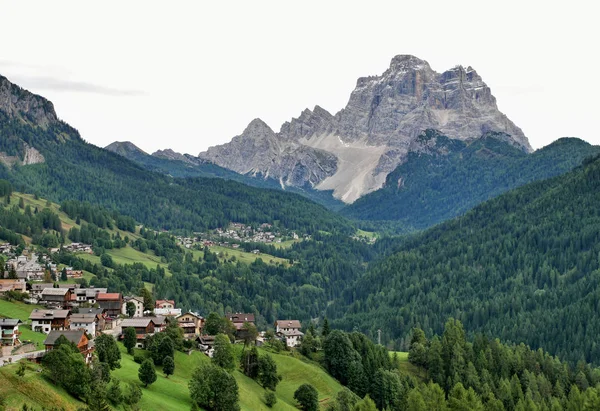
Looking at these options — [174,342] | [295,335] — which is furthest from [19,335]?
Result: [295,335]

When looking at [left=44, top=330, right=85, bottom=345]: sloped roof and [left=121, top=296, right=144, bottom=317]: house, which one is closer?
[left=44, top=330, right=85, bottom=345]: sloped roof

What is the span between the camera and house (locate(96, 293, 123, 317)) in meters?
148

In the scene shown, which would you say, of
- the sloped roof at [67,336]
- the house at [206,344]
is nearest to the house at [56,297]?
the house at [206,344]

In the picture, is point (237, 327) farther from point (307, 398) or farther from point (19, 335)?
point (19, 335)

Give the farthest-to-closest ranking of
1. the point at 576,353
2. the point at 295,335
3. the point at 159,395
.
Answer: the point at 576,353 < the point at 295,335 < the point at 159,395

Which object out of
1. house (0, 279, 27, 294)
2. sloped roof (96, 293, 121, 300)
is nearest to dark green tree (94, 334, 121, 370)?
sloped roof (96, 293, 121, 300)

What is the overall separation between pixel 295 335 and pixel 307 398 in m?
49.4

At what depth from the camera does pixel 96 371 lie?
3632 inches

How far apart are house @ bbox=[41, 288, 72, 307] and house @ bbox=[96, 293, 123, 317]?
658cm

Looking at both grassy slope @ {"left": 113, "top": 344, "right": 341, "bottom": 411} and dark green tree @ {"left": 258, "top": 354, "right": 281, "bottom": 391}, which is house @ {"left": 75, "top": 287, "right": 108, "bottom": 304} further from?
dark green tree @ {"left": 258, "top": 354, "right": 281, "bottom": 391}

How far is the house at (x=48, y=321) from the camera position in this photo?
401 feet

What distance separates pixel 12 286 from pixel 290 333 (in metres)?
63.7

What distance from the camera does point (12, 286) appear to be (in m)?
147

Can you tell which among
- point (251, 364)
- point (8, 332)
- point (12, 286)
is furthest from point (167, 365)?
point (12, 286)
